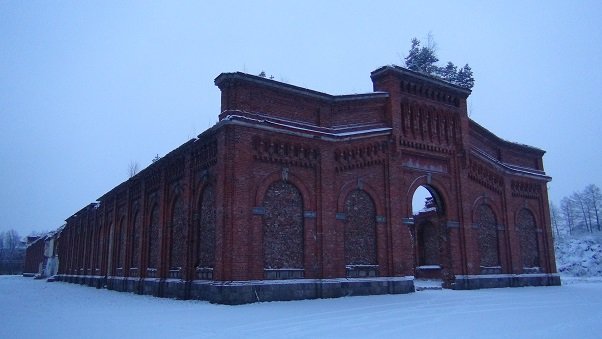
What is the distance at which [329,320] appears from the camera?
12.0 m

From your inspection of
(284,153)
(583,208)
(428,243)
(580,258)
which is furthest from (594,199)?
(284,153)

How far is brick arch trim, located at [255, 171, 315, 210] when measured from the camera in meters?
18.1

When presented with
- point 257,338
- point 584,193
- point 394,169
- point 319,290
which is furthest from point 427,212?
point 584,193

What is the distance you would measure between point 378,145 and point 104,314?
1314 cm

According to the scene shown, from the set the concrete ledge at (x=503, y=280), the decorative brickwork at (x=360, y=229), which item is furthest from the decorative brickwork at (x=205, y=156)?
the concrete ledge at (x=503, y=280)

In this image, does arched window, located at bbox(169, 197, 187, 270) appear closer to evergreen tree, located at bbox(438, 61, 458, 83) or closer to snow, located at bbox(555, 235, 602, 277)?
evergreen tree, located at bbox(438, 61, 458, 83)

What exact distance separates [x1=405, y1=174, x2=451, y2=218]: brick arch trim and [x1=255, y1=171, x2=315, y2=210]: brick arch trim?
5117 mm

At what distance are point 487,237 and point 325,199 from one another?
11150 mm

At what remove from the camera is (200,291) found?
1834cm

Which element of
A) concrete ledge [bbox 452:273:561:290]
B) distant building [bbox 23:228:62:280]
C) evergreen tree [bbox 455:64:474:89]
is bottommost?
concrete ledge [bbox 452:273:561:290]

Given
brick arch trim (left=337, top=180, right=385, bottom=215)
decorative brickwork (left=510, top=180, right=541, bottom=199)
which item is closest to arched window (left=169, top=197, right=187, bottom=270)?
brick arch trim (left=337, top=180, right=385, bottom=215)

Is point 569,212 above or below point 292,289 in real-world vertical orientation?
above

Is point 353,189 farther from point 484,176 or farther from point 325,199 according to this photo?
point 484,176

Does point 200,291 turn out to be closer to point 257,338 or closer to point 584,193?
point 257,338
